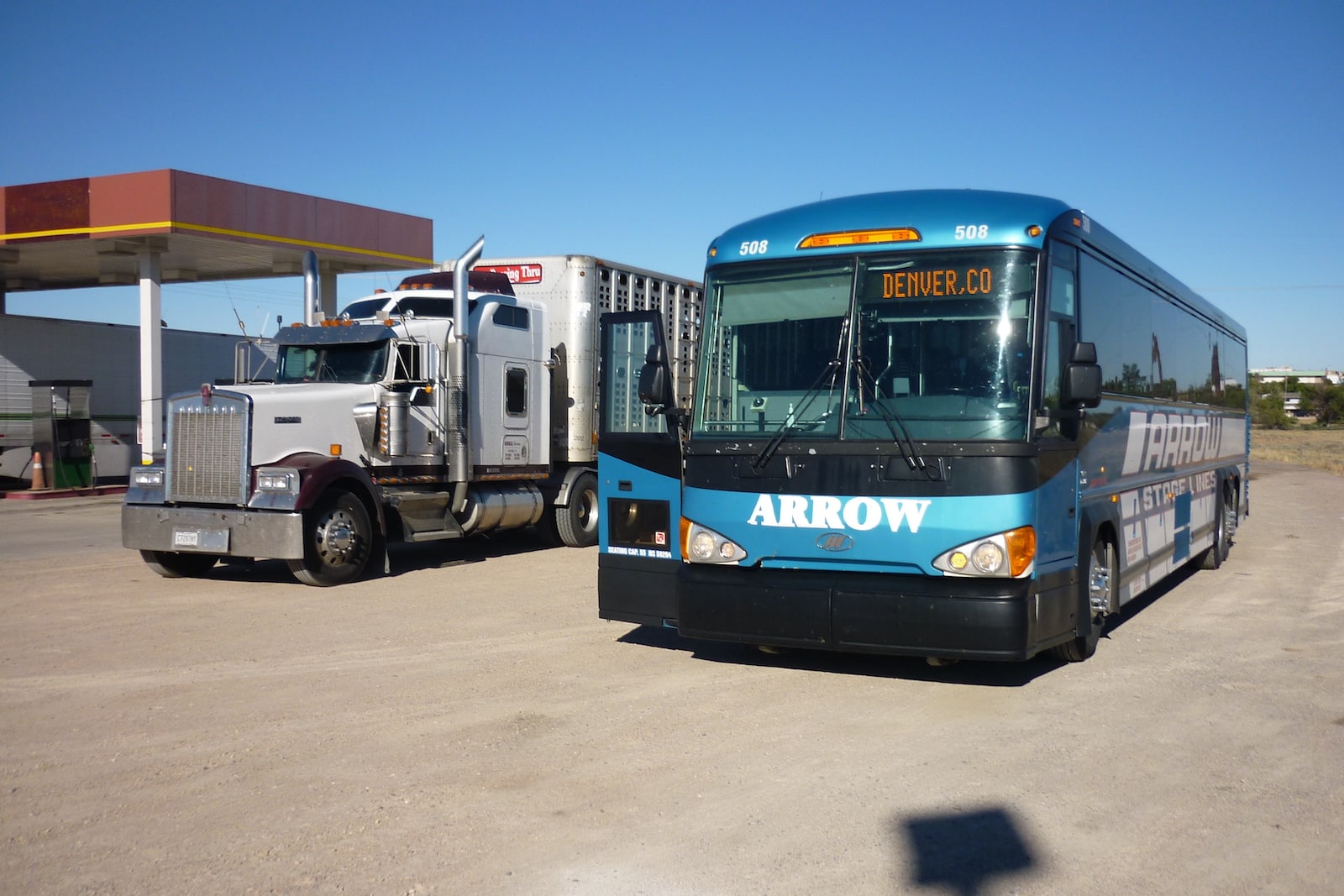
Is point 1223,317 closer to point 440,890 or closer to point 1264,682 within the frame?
point 1264,682

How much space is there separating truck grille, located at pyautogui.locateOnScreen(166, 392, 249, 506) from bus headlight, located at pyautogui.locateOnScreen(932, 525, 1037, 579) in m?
7.74

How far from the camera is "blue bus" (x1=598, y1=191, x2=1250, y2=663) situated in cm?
677

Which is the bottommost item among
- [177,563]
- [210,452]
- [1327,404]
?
[177,563]

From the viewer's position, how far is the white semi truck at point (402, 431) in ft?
38.5

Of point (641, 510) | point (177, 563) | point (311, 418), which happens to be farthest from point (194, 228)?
point (641, 510)

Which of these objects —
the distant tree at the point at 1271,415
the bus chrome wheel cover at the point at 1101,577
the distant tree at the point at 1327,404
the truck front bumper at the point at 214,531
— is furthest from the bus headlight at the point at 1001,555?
the distant tree at the point at 1327,404

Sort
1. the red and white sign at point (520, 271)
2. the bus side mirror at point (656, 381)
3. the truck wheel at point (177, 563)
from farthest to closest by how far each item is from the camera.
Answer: the red and white sign at point (520, 271), the truck wheel at point (177, 563), the bus side mirror at point (656, 381)

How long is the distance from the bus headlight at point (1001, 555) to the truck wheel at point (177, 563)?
8.51 m

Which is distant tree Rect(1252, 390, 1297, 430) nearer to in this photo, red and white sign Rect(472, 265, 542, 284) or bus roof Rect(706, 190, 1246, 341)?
red and white sign Rect(472, 265, 542, 284)

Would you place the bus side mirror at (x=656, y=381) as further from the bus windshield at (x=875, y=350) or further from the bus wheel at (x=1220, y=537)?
the bus wheel at (x=1220, y=537)

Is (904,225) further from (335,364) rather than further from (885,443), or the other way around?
(335,364)

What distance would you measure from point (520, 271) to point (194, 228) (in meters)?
9.20

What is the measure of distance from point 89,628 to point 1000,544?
724cm

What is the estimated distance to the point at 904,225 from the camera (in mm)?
7309
